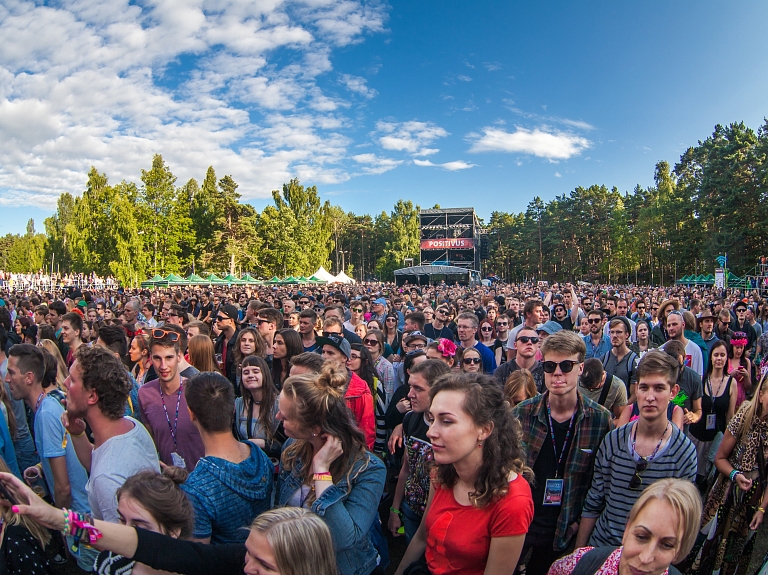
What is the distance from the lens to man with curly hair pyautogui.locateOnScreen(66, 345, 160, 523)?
2.32 metres

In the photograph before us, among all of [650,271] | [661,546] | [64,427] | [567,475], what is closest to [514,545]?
[661,546]

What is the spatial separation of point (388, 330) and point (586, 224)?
208 feet

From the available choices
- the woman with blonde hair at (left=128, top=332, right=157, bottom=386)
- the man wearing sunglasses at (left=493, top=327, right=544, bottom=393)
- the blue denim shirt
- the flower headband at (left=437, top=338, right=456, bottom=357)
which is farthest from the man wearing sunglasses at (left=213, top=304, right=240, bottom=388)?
the blue denim shirt

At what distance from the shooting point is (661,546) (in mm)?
1692

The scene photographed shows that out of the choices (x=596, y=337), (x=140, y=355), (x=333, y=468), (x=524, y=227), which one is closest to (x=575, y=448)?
(x=333, y=468)

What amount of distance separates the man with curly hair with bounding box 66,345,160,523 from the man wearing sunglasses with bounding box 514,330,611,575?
203cm

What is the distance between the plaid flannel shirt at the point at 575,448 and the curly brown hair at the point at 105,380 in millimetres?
2177

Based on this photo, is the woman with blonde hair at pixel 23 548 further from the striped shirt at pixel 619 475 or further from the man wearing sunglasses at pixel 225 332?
the man wearing sunglasses at pixel 225 332

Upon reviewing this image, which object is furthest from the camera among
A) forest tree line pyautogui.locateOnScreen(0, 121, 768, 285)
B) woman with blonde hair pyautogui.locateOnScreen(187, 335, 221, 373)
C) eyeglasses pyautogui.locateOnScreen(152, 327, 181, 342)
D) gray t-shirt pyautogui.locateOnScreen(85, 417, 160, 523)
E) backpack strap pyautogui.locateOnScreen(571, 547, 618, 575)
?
forest tree line pyautogui.locateOnScreen(0, 121, 768, 285)

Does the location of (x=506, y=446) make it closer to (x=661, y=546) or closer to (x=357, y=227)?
(x=661, y=546)

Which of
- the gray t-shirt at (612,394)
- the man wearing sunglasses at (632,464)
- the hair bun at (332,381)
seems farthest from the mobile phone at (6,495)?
the gray t-shirt at (612,394)

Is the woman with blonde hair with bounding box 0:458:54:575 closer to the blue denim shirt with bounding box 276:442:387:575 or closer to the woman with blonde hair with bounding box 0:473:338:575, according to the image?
the woman with blonde hair with bounding box 0:473:338:575

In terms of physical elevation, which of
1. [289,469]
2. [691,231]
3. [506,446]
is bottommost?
[289,469]

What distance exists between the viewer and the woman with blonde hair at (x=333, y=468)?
1.91m
